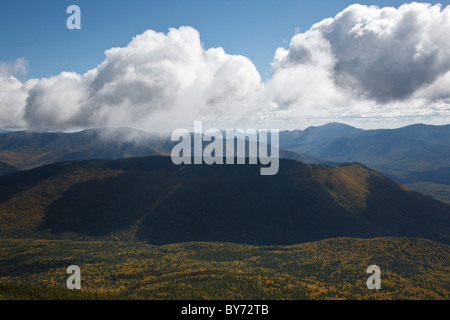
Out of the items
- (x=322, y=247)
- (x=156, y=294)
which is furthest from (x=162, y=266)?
(x=322, y=247)

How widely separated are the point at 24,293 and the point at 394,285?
147 m

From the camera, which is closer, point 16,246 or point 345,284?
point 345,284

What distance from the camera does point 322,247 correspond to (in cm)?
17800

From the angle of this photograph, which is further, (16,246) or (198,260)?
(16,246)

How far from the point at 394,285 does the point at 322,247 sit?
59631 mm

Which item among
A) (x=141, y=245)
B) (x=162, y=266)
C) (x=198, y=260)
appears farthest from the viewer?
(x=141, y=245)

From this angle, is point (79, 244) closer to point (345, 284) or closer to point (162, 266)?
point (162, 266)

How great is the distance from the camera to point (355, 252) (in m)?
163
